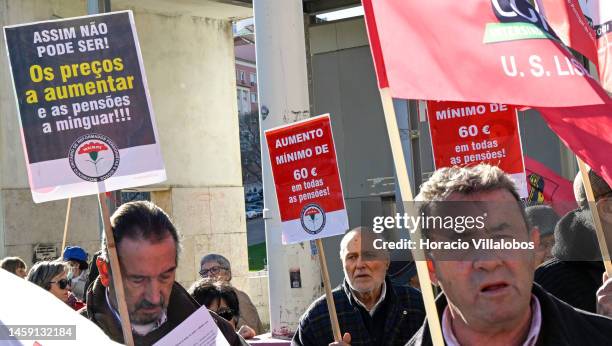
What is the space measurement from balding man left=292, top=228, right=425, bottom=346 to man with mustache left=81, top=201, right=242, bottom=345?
2.07m

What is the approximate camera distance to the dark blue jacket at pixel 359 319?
5.90 m

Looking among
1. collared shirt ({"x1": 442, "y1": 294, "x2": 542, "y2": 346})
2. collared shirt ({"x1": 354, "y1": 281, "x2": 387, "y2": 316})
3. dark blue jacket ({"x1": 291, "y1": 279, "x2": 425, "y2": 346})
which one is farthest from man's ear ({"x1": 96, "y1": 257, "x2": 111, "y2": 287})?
collared shirt ({"x1": 354, "y1": 281, "x2": 387, "y2": 316})

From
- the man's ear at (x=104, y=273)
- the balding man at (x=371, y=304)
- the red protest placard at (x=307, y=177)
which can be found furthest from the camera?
the red protest placard at (x=307, y=177)

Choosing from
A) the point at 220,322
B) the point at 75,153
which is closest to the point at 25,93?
the point at 75,153

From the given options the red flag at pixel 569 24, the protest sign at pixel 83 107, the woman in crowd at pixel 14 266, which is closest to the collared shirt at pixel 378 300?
the protest sign at pixel 83 107

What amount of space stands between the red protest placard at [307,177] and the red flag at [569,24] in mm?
2558

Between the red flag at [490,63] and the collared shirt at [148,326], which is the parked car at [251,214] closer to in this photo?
the collared shirt at [148,326]

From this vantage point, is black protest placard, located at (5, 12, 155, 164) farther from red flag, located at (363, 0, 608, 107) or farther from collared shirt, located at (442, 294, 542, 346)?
collared shirt, located at (442, 294, 542, 346)

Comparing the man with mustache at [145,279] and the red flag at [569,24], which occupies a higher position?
the red flag at [569,24]

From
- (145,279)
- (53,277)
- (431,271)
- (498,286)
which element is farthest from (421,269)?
(53,277)

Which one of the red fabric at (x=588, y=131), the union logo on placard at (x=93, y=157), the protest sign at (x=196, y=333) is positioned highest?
the union logo on placard at (x=93, y=157)

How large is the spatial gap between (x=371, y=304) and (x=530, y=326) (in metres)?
3.24

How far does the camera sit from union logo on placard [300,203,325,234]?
694 centimetres

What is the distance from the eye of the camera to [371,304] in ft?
20.3
